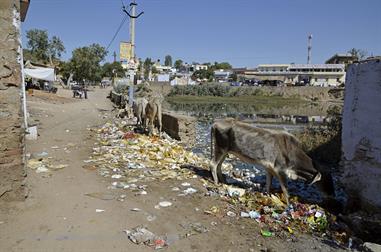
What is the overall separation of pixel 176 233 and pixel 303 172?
2759 millimetres

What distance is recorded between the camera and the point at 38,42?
183ft

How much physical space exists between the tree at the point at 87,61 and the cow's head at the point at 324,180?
158 ft

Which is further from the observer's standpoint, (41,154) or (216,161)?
(41,154)

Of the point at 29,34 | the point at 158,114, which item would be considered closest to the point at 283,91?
the point at 29,34

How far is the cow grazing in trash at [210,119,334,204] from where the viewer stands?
6.39 m

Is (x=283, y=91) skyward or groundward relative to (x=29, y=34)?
groundward

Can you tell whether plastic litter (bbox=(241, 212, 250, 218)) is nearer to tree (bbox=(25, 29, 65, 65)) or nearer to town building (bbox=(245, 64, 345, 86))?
tree (bbox=(25, 29, 65, 65))

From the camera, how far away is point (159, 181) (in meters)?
7.12

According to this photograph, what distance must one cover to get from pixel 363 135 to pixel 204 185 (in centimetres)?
297

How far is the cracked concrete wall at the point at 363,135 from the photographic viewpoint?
19.4ft

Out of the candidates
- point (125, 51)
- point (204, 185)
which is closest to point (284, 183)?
point (204, 185)

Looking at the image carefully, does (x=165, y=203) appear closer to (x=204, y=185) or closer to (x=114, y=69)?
(x=204, y=185)

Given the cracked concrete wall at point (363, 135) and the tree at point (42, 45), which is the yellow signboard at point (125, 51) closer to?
the cracked concrete wall at point (363, 135)

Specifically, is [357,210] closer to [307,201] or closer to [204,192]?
[307,201]
